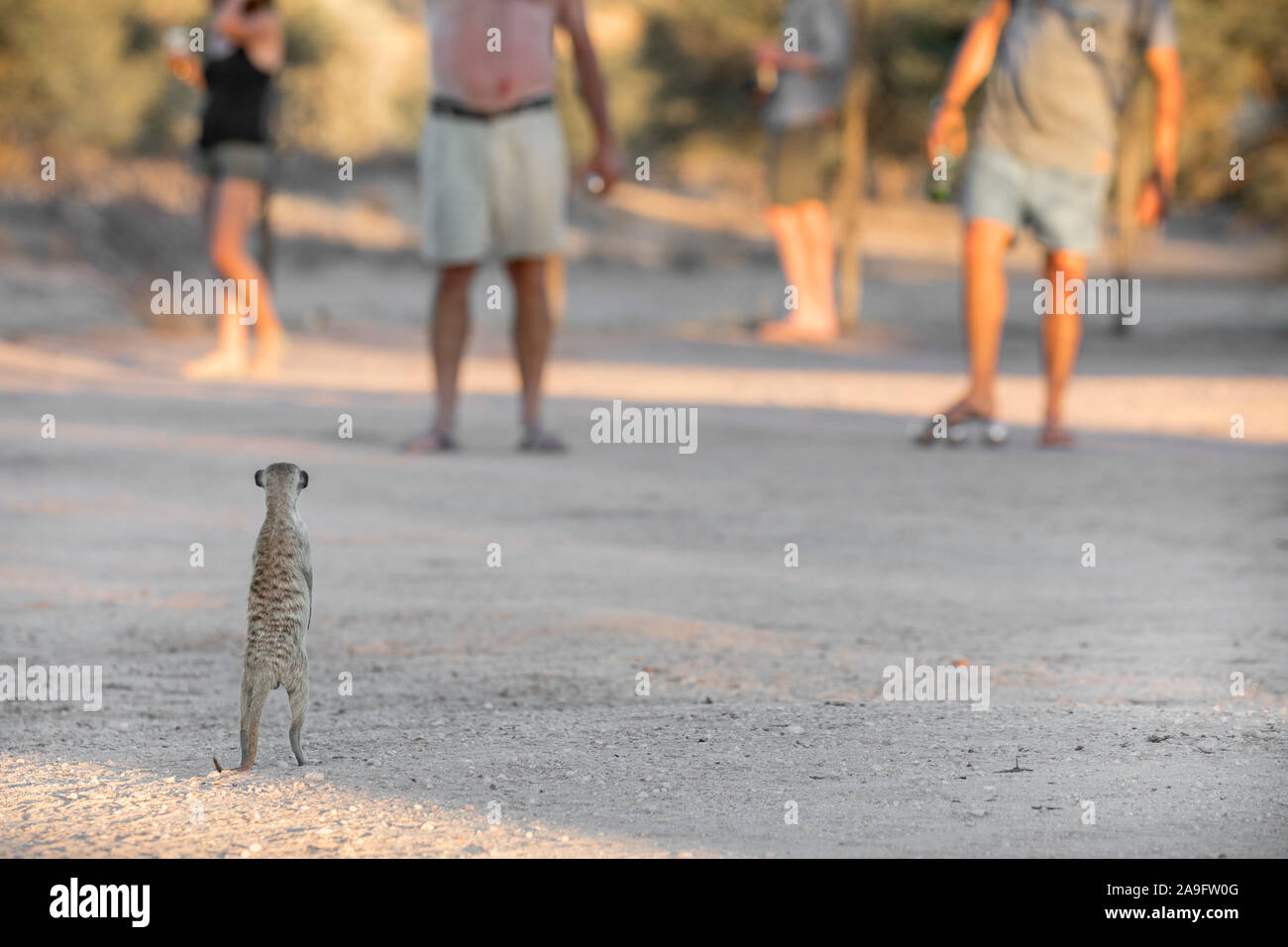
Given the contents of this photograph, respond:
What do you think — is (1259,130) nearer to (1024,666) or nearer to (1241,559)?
(1241,559)

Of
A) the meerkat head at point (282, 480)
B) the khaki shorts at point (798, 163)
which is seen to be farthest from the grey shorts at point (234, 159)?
the meerkat head at point (282, 480)

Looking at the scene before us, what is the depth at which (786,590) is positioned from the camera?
4781 mm

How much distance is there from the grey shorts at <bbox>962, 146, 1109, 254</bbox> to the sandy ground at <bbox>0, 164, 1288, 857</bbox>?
908mm

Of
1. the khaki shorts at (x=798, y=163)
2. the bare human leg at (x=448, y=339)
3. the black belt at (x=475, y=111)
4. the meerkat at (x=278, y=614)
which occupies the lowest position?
the meerkat at (x=278, y=614)

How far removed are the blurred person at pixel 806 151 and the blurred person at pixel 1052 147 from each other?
610 centimetres

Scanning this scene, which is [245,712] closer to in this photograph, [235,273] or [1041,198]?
[1041,198]

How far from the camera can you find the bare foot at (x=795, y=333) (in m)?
13.6

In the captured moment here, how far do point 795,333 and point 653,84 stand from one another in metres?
18.8

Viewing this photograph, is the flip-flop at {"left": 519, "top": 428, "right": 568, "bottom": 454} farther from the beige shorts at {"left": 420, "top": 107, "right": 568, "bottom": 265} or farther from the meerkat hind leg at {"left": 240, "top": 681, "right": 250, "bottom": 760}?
the meerkat hind leg at {"left": 240, "top": 681, "right": 250, "bottom": 760}

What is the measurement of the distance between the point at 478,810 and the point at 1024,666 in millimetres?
1538

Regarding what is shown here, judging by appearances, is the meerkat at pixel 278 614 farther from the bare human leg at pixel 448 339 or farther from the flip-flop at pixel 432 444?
the bare human leg at pixel 448 339

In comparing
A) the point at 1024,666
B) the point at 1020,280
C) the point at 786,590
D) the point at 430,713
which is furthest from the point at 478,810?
the point at 1020,280

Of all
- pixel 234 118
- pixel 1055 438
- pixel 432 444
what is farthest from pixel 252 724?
pixel 234 118

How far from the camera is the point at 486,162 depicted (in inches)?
287
